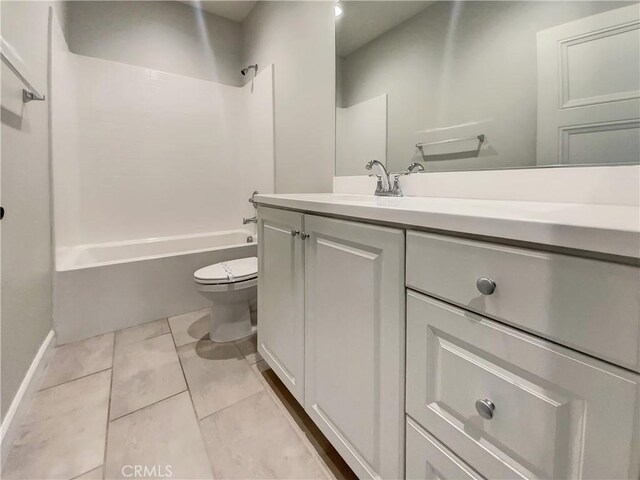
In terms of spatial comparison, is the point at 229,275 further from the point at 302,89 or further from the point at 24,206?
the point at 302,89

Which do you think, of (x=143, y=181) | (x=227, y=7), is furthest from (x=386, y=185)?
(x=227, y=7)

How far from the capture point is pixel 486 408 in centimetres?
51

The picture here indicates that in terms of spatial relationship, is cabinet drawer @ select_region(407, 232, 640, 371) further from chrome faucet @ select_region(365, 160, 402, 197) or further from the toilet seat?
the toilet seat

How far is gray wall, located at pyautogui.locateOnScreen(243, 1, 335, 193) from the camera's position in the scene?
5.97ft

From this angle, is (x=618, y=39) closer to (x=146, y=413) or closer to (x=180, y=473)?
(x=180, y=473)

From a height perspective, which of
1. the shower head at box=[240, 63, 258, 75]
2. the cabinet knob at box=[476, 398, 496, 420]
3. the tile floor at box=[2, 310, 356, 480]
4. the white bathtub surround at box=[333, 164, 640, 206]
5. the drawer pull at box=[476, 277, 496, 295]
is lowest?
the tile floor at box=[2, 310, 356, 480]

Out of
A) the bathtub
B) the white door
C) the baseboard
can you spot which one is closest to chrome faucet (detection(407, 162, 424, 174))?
the white door

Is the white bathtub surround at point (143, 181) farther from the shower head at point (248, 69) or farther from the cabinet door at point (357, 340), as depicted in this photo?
the cabinet door at point (357, 340)

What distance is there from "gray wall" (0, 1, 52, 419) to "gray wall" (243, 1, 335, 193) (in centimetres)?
139

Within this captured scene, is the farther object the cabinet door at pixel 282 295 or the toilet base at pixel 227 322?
the toilet base at pixel 227 322

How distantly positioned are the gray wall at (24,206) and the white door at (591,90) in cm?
194

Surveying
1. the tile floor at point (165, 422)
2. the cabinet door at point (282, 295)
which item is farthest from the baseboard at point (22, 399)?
the cabinet door at point (282, 295)

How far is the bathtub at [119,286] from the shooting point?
1754 millimetres

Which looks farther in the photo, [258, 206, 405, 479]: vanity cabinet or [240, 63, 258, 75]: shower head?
[240, 63, 258, 75]: shower head
